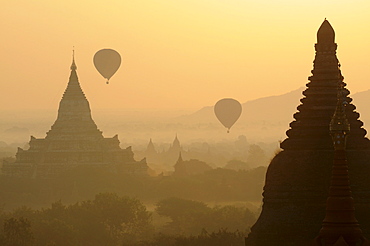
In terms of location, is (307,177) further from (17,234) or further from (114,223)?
(114,223)

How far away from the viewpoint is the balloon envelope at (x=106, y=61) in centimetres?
17838

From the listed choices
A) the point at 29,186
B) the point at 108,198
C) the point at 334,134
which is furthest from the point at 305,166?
the point at 29,186

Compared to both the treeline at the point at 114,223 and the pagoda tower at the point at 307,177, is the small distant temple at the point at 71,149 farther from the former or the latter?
the pagoda tower at the point at 307,177

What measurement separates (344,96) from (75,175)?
139877 mm

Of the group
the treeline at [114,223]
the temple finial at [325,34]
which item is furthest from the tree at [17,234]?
the temple finial at [325,34]

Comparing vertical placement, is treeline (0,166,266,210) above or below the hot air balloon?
below

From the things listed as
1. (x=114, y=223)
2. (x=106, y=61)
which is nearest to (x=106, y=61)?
(x=106, y=61)

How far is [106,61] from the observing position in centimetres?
18175

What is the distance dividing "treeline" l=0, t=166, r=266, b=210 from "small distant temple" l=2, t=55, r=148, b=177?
340 centimetres

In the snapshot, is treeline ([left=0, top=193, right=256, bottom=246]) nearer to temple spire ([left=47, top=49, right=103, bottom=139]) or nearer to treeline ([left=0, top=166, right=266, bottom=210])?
treeline ([left=0, top=166, right=266, bottom=210])

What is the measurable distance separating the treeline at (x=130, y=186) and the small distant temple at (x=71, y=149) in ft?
11.2

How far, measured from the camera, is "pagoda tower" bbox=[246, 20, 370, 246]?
35.3m

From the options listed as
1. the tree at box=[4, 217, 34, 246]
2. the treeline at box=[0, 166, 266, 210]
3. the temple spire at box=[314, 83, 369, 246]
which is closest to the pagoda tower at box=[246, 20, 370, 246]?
the temple spire at box=[314, 83, 369, 246]

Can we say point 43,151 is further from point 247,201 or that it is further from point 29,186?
point 247,201
